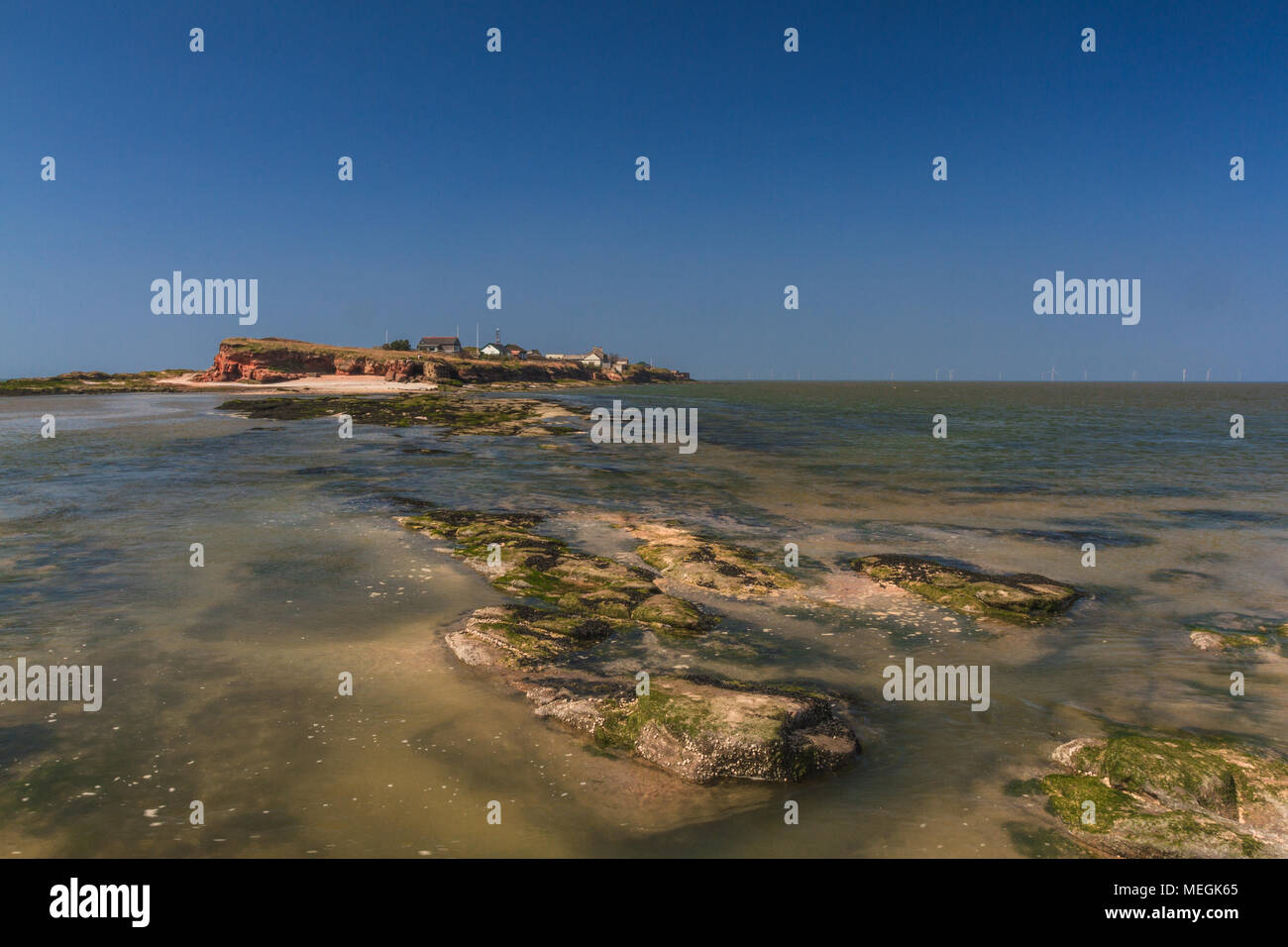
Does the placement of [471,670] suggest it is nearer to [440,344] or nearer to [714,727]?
[714,727]

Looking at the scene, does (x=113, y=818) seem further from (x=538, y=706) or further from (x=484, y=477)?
(x=484, y=477)

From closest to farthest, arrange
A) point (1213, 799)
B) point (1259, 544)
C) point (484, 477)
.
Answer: point (1213, 799) < point (1259, 544) < point (484, 477)

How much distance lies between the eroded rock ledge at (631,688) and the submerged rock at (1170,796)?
2055 mm

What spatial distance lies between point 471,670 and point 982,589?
29.2 feet

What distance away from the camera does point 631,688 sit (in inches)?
302

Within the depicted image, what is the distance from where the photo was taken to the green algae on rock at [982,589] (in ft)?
36.4

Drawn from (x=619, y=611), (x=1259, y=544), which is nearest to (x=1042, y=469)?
(x=1259, y=544)

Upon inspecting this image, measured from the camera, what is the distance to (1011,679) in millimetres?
8570

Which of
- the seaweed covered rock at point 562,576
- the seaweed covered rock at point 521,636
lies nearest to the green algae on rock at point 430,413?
the seaweed covered rock at point 562,576

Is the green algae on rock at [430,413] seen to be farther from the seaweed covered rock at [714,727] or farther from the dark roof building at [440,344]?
the dark roof building at [440,344]

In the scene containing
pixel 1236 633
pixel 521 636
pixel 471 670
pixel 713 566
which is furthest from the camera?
pixel 713 566

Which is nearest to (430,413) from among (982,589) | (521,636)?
(521,636)

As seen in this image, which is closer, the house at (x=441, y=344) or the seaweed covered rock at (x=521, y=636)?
the seaweed covered rock at (x=521, y=636)
